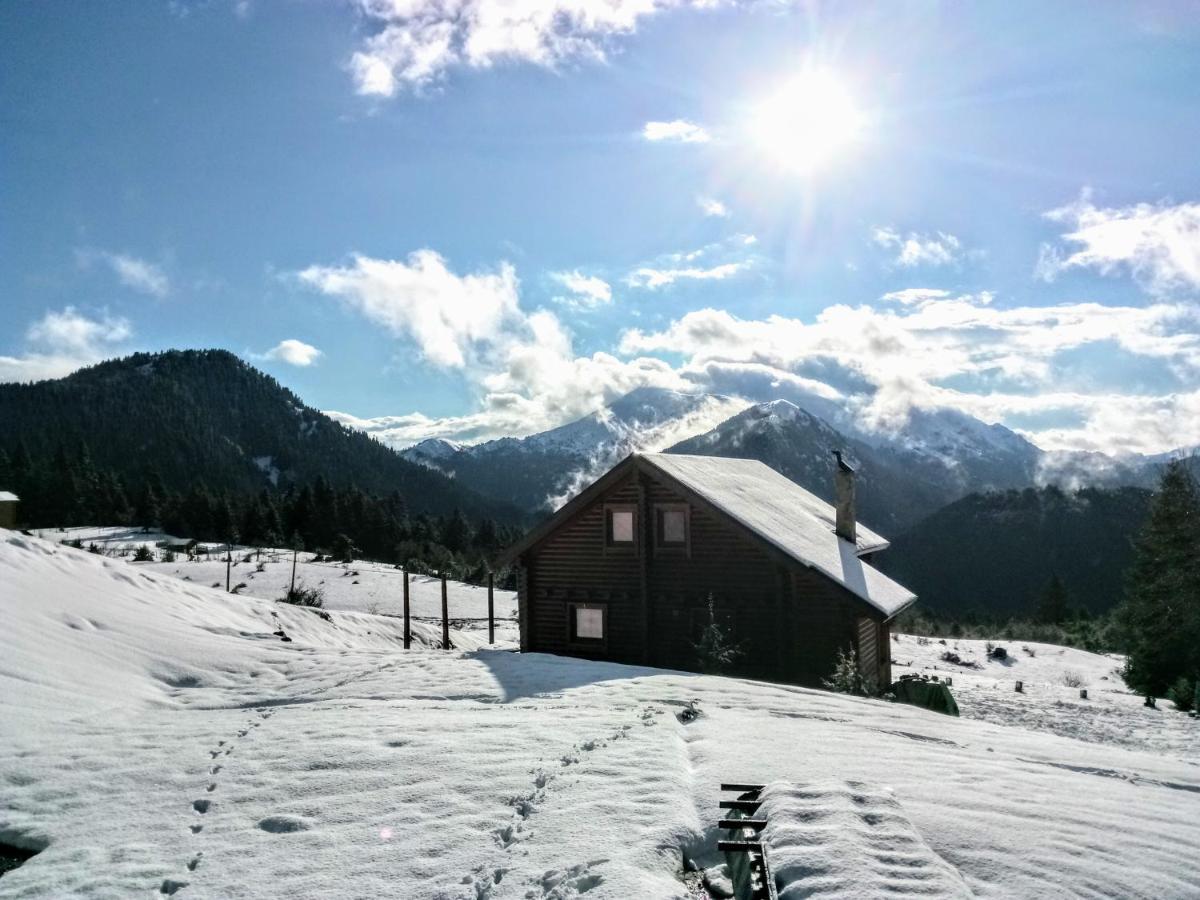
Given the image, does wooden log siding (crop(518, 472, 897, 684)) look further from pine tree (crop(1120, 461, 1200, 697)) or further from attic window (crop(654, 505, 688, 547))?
pine tree (crop(1120, 461, 1200, 697))

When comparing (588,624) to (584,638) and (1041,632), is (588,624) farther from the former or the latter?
(1041,632)

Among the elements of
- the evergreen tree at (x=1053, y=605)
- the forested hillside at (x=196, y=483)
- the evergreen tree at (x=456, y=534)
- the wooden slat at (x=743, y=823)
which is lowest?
the evergreen tree at (x=1053, y=605)

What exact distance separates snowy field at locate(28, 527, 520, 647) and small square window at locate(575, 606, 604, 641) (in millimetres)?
9701

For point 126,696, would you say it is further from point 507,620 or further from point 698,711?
point 507,620

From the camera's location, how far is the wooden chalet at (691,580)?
A: 18.7 meters

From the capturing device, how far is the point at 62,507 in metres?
92.0

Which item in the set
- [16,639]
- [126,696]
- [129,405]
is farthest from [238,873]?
[129,405]

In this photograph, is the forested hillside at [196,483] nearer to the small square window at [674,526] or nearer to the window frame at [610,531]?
the window frame at [610,531]

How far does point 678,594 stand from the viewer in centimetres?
2058

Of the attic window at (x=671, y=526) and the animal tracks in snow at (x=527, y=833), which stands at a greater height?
the attic window at (x=671, y=526)

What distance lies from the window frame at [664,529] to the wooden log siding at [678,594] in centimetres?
5

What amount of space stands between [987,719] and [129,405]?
21899 centimetres

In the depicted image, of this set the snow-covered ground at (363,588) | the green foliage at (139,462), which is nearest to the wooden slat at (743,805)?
the snow-covered ground at (363,588)

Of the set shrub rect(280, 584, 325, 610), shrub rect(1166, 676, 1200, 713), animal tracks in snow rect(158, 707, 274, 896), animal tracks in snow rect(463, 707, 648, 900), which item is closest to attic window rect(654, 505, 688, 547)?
animal tracks in snow rect(158, 707, 274, 896)
